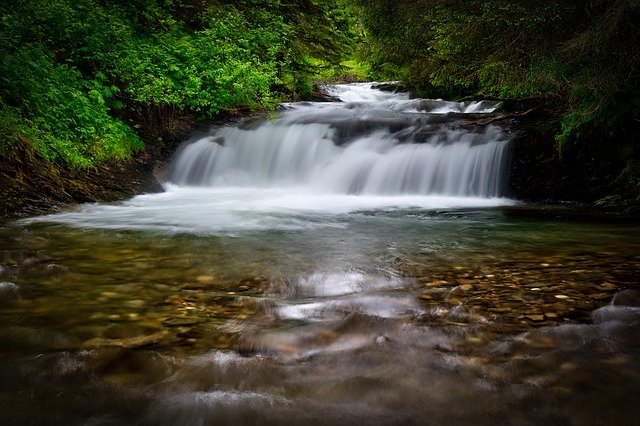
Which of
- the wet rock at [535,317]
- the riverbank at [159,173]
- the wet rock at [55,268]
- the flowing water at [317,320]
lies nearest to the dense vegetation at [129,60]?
the riverbank at [159,173]

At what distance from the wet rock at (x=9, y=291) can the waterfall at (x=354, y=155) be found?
697 cm

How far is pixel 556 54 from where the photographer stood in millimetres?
5969

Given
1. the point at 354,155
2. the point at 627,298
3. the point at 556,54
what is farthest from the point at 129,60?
the point at 627,298

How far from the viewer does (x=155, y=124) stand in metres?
10.3

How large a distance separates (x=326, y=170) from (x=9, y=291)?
7639 millimetres

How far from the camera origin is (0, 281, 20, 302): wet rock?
114 inches

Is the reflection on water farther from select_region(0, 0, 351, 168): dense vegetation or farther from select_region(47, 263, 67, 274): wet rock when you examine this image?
select_region(0, 0, 351, 168): dense vegetation

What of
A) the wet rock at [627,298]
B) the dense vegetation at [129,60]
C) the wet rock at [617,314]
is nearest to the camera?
the wet rock at [617,314]

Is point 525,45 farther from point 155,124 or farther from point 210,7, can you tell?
point 210,7

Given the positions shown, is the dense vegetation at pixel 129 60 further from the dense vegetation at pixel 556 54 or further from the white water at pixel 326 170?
the dense vegetation at pixel 556 54

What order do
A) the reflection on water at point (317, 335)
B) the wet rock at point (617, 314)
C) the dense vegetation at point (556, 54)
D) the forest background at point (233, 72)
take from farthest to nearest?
the forest background at point (233, 72), the dense vegetation at point (556, 54), the wet rock at point (617, 314), the reflection on water at point (317, 335)

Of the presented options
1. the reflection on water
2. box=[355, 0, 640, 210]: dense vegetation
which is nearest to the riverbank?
box=[355, 0, 640, 210]: dense vegetation

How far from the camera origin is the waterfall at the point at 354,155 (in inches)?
361

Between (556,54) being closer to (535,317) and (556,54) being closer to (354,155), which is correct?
(535,317)
